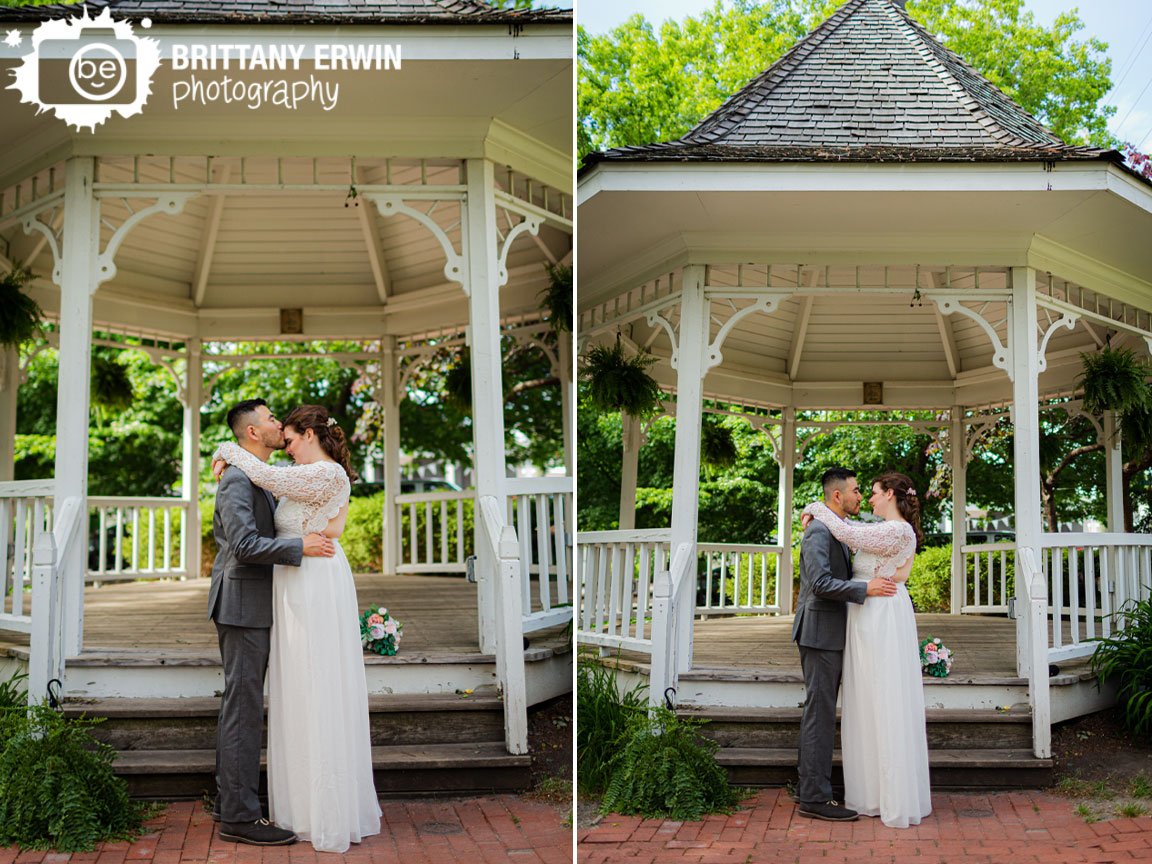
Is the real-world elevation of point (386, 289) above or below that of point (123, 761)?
above

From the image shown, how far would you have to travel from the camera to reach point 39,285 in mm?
9547

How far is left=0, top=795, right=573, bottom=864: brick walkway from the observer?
4.72 meters

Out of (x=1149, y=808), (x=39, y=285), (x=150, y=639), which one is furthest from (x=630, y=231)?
(x=39, y=285)

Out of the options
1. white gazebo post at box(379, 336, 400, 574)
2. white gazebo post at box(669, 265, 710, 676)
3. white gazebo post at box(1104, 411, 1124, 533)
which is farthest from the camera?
white gazebo post at box(379, 336, 400, 574)

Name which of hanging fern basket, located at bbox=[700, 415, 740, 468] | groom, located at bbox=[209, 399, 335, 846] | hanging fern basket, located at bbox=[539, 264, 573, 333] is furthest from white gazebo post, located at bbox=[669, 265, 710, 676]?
hanging fern basket, located at bbox=[700, 415, 740, 468]

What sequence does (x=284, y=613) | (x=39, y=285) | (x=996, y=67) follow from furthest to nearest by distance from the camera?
(x=996, y=67), (x=39, y=285), (x=284, y=613)

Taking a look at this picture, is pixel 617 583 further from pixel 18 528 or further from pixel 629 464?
pixel 18 528

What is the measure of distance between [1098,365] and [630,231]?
3791 millimetres

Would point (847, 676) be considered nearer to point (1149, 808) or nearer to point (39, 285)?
point (1149, 808)

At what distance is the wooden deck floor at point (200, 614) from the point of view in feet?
21.5

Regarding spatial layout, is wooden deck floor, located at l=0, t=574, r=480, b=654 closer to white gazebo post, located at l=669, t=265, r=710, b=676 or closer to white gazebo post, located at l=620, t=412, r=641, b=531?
white gazebo post, located at l=669, t=265, r=710, b=676

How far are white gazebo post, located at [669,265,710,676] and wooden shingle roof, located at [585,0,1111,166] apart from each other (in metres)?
1.01

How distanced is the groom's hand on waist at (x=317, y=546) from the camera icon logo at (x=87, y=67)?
2.62 m

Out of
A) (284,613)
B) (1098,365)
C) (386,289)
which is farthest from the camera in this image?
(386,289)
